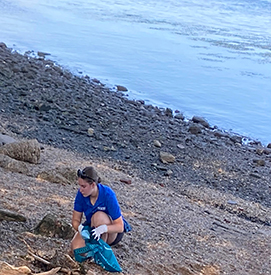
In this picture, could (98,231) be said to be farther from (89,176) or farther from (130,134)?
(130,134)

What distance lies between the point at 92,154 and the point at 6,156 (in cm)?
283

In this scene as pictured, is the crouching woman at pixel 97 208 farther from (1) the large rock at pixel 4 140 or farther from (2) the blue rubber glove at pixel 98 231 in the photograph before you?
(1) the large rock at pixel 4 140

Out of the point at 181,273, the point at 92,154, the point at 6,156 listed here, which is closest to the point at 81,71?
the point at 92,154

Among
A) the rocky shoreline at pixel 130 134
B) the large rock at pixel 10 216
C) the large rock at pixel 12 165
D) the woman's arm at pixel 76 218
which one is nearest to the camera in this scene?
the woman's arm at pixel 76 218

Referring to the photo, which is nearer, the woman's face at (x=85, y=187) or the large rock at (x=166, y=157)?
the woman's face at (x=85, y=187)

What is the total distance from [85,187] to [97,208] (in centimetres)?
21

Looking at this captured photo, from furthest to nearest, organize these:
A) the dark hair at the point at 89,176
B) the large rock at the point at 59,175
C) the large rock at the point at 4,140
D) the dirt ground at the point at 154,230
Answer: the large rock at the point at 4,140 → the large rock at the point at 59,175 → the dirt ground at the point at 154,230 → the dark hair at the point at 89,176

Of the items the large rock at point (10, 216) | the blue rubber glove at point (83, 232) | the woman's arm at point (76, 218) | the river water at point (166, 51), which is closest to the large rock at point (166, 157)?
the river water at point (166, 51)

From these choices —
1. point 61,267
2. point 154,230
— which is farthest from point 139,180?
point 61,267

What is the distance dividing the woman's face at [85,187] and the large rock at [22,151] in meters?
3.58

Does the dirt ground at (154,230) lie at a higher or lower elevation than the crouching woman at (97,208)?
lower

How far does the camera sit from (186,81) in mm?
20547

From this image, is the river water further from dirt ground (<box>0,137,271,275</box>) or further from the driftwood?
the driftwood

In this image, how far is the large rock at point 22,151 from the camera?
7922 mm
